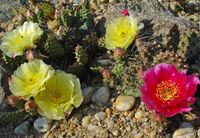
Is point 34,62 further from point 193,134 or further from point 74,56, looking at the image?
point 193,134

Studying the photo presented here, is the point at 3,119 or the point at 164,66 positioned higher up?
the point at 164,66

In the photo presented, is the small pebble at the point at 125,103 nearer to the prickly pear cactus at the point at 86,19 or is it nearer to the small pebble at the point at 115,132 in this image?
the small pebble at the point at 115,132

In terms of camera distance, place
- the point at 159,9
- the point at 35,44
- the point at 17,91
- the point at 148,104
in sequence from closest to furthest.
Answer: the point at 148,104, the point at 17,91, the point at 35,44, the point at 159,9

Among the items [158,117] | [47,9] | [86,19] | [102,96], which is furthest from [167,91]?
[47,9]

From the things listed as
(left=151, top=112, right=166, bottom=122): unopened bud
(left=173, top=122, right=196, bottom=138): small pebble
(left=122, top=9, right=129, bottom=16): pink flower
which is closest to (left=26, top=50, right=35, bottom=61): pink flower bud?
(left=122, top=9, right=129, bottom=16): pink flower

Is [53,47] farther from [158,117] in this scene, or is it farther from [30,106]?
[158,117]

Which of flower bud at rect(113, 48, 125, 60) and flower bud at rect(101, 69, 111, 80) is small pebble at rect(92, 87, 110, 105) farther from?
flower bud at rect(113, 48, 125, 60)

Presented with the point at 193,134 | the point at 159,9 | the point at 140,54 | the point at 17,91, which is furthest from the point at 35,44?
the point at 193,134
